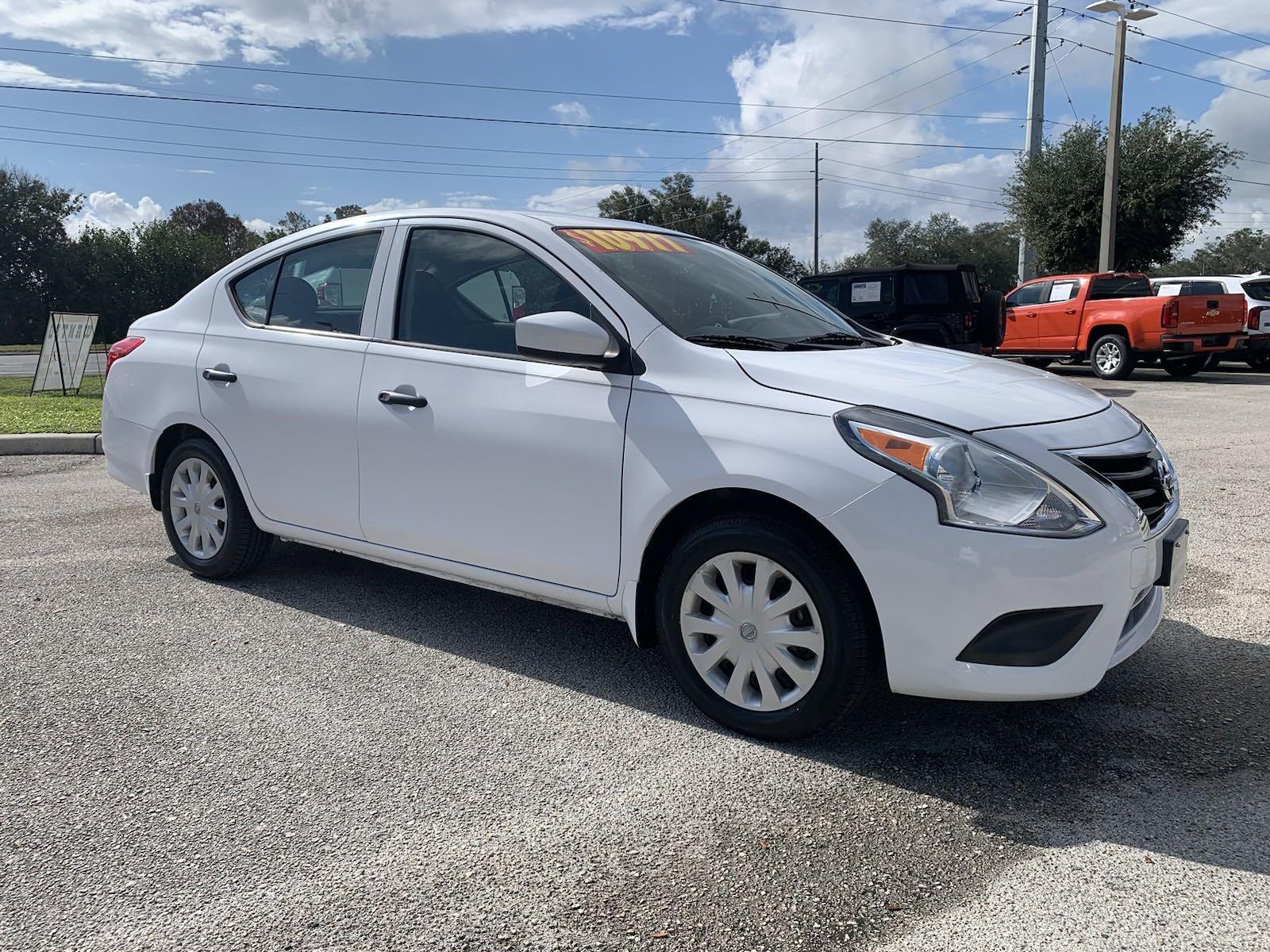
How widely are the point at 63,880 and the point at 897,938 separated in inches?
76.9

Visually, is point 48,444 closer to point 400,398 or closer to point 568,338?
point 400,398

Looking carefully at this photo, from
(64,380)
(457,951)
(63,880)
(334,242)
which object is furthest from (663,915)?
(64,380)

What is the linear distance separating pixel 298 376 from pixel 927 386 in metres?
2.59

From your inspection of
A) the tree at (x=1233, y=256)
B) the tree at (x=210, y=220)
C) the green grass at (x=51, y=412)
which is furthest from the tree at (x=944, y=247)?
the green grass at (x=51, y=412)

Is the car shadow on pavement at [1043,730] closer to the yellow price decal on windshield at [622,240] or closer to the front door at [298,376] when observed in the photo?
the front door at [298,376]

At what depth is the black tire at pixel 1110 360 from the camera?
54.1 ft

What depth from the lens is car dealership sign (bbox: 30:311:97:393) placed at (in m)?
14.3

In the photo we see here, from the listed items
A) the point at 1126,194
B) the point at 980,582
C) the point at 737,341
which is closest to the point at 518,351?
the point at 737,341

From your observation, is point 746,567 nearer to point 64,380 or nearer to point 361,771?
point 361,771

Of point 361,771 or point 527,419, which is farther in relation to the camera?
point 527,419

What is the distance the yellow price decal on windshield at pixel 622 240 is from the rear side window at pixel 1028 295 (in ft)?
51.4

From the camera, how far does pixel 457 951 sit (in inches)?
85.4

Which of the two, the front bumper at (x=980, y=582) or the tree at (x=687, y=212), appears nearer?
the front bumper at (x=980, y=582)

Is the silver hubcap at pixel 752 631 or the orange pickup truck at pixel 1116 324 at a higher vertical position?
the orange pickup truck at pixel 1116 324
